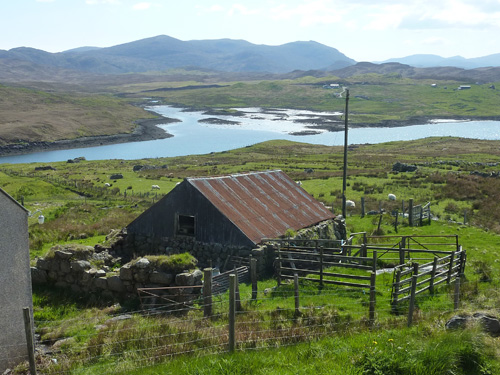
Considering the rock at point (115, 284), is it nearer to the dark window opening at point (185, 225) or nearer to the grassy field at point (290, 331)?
the grassy field at point (290, 331)

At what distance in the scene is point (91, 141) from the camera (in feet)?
483

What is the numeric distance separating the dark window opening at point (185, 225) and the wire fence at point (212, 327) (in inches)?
271

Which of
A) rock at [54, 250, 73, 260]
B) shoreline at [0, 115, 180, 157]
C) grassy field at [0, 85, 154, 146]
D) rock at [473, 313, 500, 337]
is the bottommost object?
shoreline at [0, 115, 180, 157]

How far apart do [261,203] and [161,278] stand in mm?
9588

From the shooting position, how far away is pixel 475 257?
23.2 m

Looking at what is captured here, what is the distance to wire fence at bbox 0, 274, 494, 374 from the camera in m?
Answer: 11.0

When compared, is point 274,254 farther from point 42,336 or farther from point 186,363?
point 186,363

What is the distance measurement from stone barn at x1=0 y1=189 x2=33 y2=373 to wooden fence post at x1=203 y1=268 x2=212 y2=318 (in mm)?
4612

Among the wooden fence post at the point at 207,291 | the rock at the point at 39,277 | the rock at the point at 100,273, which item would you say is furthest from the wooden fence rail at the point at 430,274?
the rock at the point at 39,277

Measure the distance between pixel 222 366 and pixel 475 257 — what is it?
17.3m

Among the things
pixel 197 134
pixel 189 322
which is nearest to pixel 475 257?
pixel 189 322

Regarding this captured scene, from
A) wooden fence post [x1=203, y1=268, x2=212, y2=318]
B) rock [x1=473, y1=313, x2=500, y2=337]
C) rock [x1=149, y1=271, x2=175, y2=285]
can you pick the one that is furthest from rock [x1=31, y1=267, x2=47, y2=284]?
rock [x1=473, y1=313, x2=500, y2=337]

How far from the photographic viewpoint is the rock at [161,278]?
55.0ft

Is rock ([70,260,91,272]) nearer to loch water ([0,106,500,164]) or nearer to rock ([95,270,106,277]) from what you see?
rock ([95,270,106,277])
